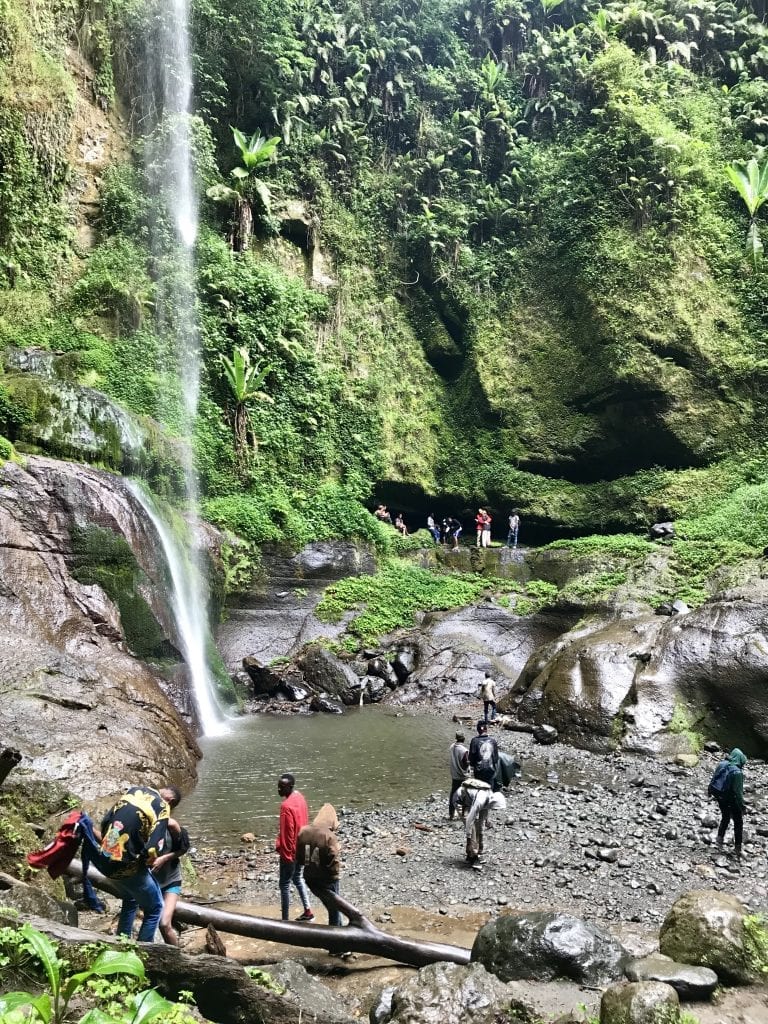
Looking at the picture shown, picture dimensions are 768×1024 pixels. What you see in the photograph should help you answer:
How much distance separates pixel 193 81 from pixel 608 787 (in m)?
30.2

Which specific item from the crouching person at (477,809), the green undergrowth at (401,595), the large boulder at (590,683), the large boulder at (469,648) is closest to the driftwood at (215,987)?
the crouching person at (477,809)

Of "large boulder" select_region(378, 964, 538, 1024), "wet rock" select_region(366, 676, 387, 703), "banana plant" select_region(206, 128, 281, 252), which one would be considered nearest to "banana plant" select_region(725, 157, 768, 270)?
"banana plant" select_region(206, 128, 281, 252)

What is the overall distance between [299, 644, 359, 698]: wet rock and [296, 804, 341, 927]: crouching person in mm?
11958

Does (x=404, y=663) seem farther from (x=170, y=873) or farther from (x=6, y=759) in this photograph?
(x=6, y=759)

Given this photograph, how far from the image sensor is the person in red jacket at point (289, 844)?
20.5 feet

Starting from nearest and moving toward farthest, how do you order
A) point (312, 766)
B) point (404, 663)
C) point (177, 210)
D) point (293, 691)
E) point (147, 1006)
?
1. point (147, 1006)
2. point (312, 766)
3. point (293, 691)
4. point (404, 663)
5. point (177, 210)

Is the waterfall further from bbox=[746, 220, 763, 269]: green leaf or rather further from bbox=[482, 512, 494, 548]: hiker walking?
bbox=[746, 220, 763, 269]: green leaf

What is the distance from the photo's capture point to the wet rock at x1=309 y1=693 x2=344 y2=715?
55.6ft

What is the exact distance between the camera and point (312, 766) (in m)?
12.0

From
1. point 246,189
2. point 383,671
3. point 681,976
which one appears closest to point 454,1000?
point 681,976

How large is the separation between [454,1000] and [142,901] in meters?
2.28

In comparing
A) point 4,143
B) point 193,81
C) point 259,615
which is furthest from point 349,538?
point 193,81

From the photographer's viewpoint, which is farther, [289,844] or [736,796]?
[736,796]

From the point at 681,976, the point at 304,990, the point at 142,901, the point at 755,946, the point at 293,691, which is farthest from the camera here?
the point at 293,691
